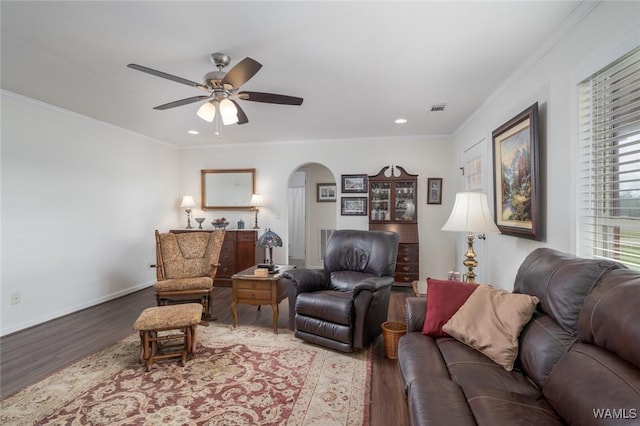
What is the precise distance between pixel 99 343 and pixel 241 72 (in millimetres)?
2839

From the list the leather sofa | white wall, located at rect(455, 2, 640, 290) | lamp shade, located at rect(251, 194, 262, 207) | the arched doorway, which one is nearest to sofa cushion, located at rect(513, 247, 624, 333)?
the leather sofa

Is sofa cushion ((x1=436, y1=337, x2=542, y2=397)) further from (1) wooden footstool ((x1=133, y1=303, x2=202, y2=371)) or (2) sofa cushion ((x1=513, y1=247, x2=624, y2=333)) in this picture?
(1) wooden footstool ((x1=133, y1=303, x2=202, y2=371))

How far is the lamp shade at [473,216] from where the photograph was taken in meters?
2.29

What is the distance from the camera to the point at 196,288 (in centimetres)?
335

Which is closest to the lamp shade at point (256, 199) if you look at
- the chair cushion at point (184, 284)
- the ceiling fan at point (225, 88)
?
the chair cushion at point (184, 284)

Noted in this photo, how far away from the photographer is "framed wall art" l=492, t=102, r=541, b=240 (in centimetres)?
227

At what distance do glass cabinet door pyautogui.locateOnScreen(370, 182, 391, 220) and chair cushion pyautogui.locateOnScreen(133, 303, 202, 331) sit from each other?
10.8 ft

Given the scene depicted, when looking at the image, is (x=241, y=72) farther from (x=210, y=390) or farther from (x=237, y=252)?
(x=237, y=252)

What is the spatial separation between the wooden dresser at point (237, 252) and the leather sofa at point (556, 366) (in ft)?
12.1

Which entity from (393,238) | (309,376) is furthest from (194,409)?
(393,238)

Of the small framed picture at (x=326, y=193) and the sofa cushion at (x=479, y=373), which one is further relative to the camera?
the small framed picture at (x=326, y=193)

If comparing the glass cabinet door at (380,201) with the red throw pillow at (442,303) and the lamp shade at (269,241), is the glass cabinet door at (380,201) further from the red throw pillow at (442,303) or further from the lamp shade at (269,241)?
the red throw pillow at (442,303)

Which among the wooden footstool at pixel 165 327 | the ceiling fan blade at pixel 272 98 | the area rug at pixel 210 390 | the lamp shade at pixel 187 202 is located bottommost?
the area rug at pixel 210 390

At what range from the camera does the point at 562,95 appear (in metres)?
2.04
